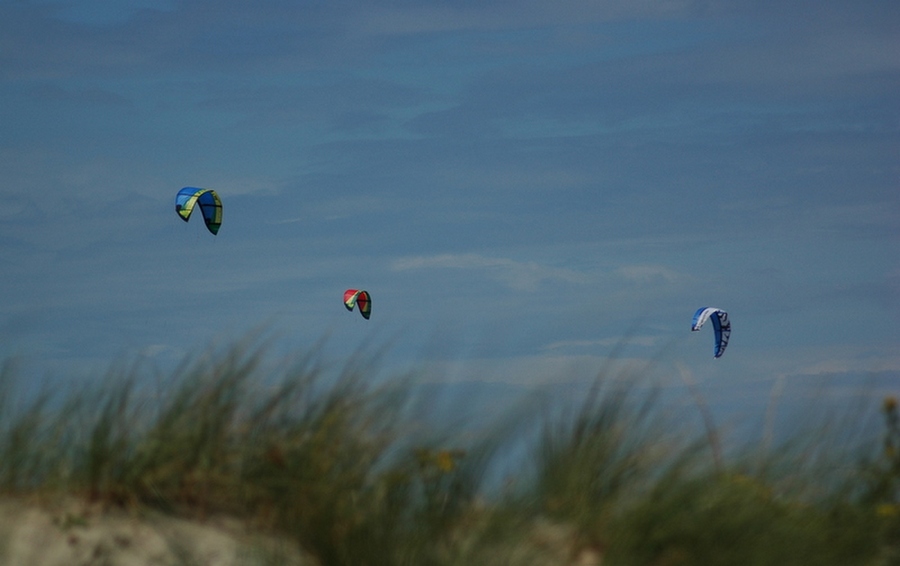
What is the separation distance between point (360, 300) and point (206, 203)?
806cm

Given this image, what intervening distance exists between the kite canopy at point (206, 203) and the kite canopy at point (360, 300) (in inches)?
248

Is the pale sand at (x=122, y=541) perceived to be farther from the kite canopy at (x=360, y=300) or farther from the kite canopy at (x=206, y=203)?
the kite canopy at (x=360, y=300)

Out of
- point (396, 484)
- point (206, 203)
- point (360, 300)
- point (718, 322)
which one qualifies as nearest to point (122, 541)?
point (396, 484)

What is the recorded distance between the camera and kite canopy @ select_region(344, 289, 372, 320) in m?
34.5

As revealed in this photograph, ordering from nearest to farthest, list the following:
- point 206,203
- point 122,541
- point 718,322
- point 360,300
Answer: point 122,541 → point 206,203 → point 718,322 → point 360,300

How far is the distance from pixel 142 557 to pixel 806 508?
397 centimetres

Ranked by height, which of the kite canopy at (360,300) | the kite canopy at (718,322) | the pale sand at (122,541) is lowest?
the pale sand at (122,541)

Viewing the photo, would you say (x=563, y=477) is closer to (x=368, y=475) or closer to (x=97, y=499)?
(x=368, y=475)

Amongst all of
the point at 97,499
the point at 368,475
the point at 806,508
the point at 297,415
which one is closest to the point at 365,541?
the point at 368,475

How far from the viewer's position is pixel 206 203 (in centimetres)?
2877

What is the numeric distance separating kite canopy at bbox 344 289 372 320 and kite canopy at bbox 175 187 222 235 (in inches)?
248

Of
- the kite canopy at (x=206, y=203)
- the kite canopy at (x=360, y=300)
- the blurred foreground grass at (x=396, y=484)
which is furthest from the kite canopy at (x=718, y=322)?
the blurred foreground grass at (x=396, y=484)

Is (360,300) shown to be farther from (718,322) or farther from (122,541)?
(122,541)

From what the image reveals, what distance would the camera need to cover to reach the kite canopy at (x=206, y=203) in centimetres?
2606
